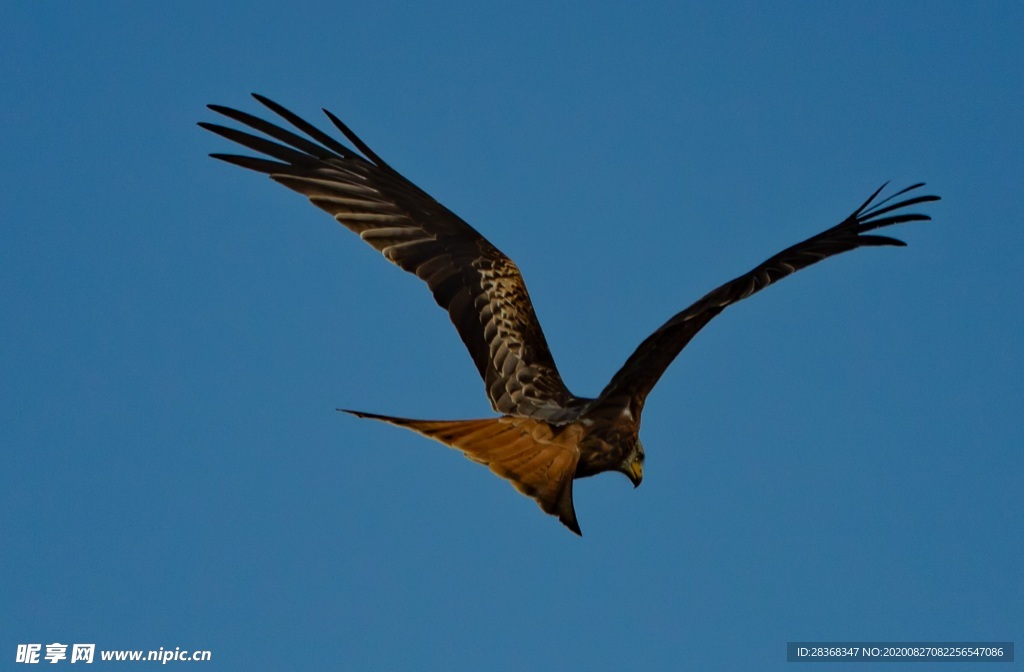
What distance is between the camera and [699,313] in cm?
739

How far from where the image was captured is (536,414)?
8.91 meters

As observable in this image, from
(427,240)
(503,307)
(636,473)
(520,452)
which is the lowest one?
(520,452)

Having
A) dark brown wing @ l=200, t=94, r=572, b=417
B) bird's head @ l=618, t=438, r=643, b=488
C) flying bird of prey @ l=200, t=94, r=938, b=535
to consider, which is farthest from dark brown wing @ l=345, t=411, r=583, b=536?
dark brown wing @ l=200, t=94, r=572, b=417

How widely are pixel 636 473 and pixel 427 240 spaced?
290 centimetres

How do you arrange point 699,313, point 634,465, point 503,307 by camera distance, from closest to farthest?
point 699,313 → point 634,465 → point 503,307

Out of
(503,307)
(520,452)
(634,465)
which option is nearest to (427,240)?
(503,307)

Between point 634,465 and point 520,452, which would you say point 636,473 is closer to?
point 634,465

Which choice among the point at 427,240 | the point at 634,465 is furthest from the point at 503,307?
the point at 634,465

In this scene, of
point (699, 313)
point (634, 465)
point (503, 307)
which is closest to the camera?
point (699, 313)

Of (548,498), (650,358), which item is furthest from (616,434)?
(548,498)

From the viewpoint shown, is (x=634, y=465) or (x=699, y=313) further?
(x=634, y=465)

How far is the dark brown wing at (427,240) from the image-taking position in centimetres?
973

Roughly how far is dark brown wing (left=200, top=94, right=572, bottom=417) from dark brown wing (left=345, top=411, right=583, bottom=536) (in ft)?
5.06

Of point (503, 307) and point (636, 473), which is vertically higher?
point (503, 307)
